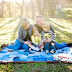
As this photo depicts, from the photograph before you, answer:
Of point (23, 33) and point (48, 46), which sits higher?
point (23, 33)

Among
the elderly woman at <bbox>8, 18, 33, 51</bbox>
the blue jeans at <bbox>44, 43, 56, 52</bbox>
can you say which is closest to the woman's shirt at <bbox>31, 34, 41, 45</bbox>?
the elderly woman at <bbox>8, 18, 33, 51</bbox>

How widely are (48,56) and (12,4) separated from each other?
2076 cm

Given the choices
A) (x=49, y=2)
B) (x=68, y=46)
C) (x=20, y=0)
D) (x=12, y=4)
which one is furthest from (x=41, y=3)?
(x=68, y=46)

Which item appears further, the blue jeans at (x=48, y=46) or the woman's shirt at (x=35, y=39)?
the woman's shirt at (x=35, y=39)

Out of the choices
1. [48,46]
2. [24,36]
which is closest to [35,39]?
[24,36]

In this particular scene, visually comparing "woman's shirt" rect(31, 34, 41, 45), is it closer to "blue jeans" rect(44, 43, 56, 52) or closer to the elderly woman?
the elderly woman

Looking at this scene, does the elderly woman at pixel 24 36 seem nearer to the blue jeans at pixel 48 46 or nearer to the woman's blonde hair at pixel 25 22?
the woman's blonde hair at pixel 25 22

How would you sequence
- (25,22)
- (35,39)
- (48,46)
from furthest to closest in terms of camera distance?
(35,39) → (25,22) → (48,46)

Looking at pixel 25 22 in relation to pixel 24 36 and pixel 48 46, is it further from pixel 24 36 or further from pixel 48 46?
pixel 48 46

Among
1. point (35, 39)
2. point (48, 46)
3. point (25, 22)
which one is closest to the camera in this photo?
point (48, 46)

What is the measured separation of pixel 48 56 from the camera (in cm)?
302

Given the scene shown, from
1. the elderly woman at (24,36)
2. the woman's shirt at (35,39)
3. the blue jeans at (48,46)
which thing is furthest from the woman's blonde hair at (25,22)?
the blue jeans at (48,46)

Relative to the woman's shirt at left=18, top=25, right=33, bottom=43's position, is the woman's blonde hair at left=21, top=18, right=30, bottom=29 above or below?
above

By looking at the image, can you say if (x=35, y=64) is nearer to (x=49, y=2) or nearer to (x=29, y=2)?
(x=49, y=2)
